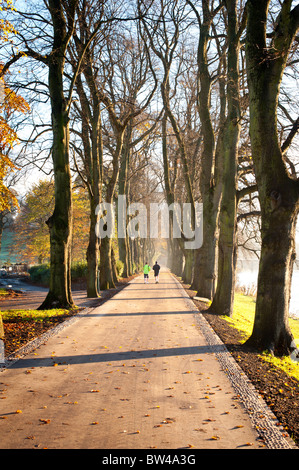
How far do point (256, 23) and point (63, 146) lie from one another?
682 centimetres

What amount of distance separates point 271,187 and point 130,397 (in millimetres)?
5081

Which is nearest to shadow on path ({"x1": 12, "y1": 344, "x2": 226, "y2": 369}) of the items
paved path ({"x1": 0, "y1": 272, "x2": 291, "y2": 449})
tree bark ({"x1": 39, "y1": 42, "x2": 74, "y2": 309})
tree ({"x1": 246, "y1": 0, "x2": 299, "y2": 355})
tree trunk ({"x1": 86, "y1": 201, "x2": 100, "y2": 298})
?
paved path ({"x1": 0, "y1": 272, "x2": 291, "y2": 449})

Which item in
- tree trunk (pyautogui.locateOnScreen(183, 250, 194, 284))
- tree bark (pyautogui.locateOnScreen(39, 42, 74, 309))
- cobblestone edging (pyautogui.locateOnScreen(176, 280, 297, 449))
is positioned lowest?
cobblestone edging (pyautogui.locateOnScreen(176, 280, 297, 449))

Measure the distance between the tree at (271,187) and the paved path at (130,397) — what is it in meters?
1.27

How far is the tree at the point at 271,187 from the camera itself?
26.4 ft

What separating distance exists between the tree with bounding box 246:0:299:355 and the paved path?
1271 mm

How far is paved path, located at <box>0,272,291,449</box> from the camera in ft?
13.1

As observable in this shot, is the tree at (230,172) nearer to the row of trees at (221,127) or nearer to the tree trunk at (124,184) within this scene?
the row of trees at (221,127)

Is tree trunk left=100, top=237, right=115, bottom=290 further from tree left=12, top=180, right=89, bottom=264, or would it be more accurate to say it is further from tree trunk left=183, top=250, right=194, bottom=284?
tree left=12, top=180, right=89, bottom=264

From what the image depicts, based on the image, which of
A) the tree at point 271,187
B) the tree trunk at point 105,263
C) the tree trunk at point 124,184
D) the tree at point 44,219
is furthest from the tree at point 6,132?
the tree at point 44,219

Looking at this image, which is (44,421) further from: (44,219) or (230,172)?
(44,219)

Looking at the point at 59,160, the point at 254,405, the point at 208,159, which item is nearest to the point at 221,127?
the point at 208,159

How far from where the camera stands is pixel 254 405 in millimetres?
4984
